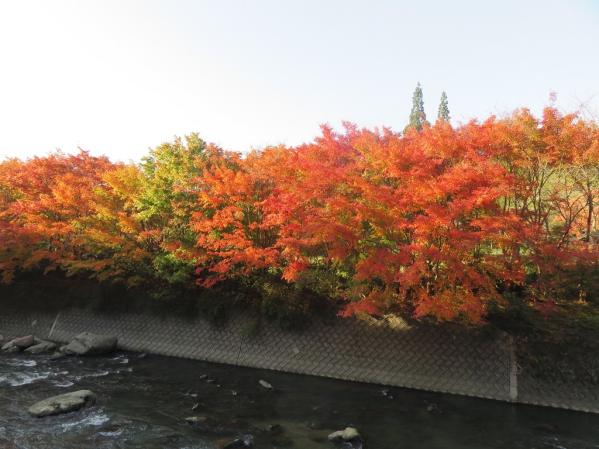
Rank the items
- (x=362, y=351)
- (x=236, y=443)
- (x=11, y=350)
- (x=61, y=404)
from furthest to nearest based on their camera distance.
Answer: (x=11, y=350)
(x=362, y=351)
(x=61, y=404)
(x=236, y=443)

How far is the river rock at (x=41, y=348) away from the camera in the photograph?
844 inches

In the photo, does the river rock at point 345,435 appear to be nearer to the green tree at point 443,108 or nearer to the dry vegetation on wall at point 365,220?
the dry vegetation on wall at point 365,220

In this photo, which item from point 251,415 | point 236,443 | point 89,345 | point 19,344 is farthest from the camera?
point 19,344

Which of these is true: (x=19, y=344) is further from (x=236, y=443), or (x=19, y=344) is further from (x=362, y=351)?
(x=362, y=351)

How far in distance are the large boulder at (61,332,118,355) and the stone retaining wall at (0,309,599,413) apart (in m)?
1.20

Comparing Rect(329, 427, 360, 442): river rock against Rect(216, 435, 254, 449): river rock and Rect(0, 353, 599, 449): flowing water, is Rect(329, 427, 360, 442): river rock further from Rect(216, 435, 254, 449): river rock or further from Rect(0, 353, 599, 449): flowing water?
Rect(216, 435, 254, 449): river rock

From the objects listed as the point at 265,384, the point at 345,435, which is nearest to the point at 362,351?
the point at 265,384

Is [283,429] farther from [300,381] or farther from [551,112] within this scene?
[551,112]

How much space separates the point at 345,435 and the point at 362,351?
696 centimetres

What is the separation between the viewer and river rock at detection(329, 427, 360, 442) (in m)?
11.8

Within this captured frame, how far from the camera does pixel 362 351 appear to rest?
18.6 metres

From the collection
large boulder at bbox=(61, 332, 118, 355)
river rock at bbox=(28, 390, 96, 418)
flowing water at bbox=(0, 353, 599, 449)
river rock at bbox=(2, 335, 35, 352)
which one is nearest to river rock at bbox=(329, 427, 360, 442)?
flowing water at bbox=(0, 353, 599, 449)

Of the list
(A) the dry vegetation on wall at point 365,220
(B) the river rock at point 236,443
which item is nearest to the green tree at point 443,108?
(A) the dry vegetation on wall at point 365,220

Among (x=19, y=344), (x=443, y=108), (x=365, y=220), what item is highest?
(x=443, y=108)
